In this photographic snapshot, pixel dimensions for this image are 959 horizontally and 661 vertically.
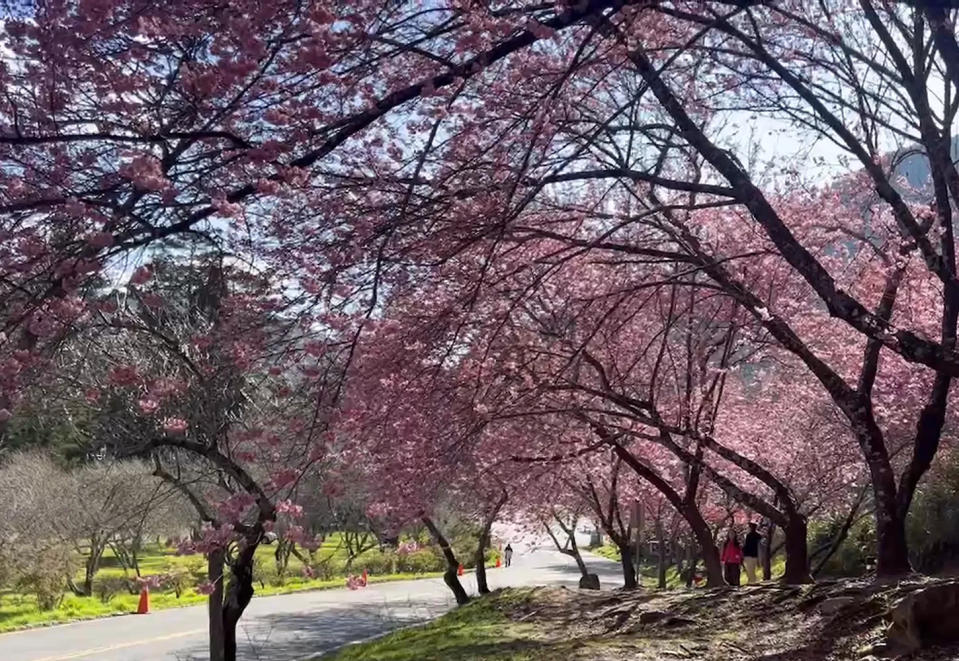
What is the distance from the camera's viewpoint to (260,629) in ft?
71.0

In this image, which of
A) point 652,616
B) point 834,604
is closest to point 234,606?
point 652,616

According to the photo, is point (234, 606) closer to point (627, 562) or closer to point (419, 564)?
point (627, 562)

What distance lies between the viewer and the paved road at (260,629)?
58.2 feet

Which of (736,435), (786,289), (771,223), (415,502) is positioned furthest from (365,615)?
(771,223)

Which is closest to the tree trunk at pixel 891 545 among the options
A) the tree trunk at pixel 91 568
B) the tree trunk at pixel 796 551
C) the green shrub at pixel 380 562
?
the tree trunk at pixel 796 551

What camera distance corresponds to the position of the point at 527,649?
866 cm

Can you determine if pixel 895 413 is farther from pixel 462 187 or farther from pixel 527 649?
pixel 462 187

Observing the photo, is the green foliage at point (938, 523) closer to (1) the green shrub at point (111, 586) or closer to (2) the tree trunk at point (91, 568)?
(2) the tree trunk at point (91, 568)

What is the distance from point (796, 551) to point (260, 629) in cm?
1543

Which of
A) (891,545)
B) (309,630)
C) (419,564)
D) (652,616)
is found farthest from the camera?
(419,564)

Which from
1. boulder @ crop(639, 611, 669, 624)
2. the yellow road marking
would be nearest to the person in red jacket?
boulder @ crop(639, 611, 669, 624)

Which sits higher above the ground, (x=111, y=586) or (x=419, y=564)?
(x=111, y=586)

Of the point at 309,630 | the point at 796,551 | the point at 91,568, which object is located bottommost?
the point at 309,630

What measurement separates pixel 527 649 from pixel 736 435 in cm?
793
